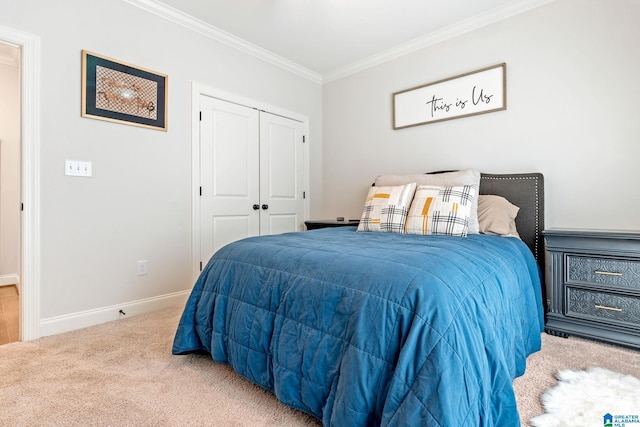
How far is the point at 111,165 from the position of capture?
257 cm

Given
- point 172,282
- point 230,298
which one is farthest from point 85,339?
point 230,298

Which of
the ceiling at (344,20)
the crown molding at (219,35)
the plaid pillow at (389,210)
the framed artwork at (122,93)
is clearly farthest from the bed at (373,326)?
the crown molding at (219,35)

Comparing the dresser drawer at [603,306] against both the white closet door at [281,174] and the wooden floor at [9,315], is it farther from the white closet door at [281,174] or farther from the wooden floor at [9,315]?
the wooden floor at [9,315]

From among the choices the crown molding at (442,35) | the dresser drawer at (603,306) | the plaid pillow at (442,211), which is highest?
the crown molding at (442,35)

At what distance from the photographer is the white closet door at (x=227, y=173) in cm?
318

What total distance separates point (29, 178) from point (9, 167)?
7.36ft

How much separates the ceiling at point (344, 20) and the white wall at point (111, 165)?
1.16 ft

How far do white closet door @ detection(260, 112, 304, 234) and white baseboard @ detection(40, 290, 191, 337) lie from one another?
1166 millimetres

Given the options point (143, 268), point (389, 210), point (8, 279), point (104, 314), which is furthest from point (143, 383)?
point (8, 279)

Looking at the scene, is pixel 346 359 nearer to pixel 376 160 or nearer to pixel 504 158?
pixel 504 158

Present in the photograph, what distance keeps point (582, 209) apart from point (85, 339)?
11.8 feet

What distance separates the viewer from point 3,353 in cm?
198

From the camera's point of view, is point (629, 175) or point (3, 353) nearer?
point (3, 353)

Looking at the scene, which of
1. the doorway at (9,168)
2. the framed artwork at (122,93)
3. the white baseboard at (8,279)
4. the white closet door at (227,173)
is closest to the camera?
the framed artwork at (122,93)
